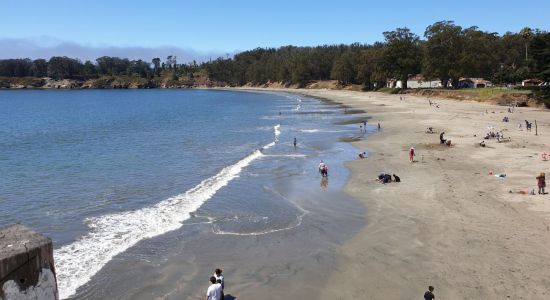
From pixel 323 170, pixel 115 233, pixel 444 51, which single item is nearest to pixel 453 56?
pixel 444 51

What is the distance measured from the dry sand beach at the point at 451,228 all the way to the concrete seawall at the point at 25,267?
1263cm

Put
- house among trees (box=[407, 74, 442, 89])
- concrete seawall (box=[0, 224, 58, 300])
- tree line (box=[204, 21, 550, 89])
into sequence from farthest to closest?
1. house among trees (box=[407, 74, 442, 89])
2. tree line (box=[204, 21, 550, 89])
3. concrete seawall (box=[0, 224, 58, 300])

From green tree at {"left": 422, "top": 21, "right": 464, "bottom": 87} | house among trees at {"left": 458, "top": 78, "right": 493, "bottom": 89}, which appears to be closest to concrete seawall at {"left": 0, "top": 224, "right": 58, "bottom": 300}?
green tree at {"left": 422, "top": 21, "right": 464, "bottom": 87}

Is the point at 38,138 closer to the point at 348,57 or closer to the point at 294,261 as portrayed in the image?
the point at 294,261

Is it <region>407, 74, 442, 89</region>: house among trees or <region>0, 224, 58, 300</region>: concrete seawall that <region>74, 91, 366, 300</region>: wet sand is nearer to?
<region>0, 224, 58, 300</region>: concrete seawall

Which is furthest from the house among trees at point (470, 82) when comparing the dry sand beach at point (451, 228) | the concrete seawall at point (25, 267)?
the concrete seawall at point (25, 267)

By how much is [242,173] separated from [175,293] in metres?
19.3

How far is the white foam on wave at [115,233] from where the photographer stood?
16.4 meters

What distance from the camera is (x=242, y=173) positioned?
33844mm

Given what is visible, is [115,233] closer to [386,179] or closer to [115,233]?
[115,233]

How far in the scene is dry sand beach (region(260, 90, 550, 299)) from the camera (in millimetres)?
14797

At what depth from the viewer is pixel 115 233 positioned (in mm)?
20562

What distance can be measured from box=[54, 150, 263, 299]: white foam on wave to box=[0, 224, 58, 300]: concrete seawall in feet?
44.5

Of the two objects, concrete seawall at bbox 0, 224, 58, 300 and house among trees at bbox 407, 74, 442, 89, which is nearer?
concrete seawall at bbox 0, 224, 58, 300
